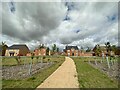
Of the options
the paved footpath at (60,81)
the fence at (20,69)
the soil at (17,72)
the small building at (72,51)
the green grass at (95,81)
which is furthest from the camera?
the small building at (72,51)

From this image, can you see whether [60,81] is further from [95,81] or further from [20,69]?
[20,69]

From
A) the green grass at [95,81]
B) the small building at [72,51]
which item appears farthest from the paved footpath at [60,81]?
the small building at [72,51]

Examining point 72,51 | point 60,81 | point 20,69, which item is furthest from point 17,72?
point 72,51

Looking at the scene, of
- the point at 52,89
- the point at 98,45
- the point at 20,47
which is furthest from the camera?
the point at 20,47

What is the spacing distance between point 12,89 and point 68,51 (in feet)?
232

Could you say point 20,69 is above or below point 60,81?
below

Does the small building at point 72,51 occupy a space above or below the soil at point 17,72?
above

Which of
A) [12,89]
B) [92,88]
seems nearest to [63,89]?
[92,88]

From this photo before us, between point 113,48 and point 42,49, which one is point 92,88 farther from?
point 113,48

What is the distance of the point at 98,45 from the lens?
66250 millimetres

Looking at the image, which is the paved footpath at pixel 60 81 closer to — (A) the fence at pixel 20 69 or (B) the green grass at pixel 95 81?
(B) the green grass at pixel 95 81

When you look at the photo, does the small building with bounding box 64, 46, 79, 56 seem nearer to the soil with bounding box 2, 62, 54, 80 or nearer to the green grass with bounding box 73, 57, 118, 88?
the soil with bounding box 2, 62, 54, 80

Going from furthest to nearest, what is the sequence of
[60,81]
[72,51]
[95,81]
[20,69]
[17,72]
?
[72,51] → [20,69] → [17,72] → [95,81] → [60,81]

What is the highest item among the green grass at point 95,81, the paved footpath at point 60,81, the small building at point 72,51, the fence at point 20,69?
the small building at point 72,51
